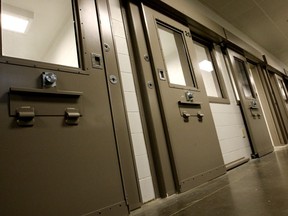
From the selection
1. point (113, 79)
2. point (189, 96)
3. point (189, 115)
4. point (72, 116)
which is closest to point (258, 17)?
point (189, 96)

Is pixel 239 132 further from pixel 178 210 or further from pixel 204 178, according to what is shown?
pixel 178 210

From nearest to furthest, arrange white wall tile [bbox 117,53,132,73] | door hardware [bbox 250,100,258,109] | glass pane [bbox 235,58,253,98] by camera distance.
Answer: white wall tile [bbox 117,53,132,73] < door hardware [bbox 250,100,258,109] < glass pane [bbox 235,58,253,98]

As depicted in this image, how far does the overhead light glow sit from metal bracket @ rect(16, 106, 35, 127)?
5.22 feet

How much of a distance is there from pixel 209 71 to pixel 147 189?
2.41 metres

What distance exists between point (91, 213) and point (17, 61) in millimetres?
946

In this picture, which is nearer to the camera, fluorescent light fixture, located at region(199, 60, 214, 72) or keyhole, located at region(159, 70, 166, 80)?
keyhole, located at region(159, 70, 166, 80)

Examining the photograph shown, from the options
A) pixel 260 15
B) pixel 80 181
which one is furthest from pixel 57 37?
pixel 260 15

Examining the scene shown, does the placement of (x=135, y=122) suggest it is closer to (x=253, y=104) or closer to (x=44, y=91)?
(x=44, y=91)

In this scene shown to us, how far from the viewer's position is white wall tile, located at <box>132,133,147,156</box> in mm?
1580

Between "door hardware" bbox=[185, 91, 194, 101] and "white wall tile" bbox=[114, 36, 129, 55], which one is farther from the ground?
"white wall tile" bbox=[114, 36, 129, 55]

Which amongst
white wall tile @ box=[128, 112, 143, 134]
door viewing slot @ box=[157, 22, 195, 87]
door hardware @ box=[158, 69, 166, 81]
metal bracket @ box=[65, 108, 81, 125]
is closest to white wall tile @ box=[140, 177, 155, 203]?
white wall tile @ box=[128, 112, 143, 134]

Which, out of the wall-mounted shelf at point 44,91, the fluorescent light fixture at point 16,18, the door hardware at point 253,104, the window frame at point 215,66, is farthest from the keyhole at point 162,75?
the door hardware at point 253,104

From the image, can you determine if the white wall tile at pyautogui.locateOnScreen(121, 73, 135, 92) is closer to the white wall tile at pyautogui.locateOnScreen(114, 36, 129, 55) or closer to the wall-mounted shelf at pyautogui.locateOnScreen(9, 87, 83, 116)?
the white wall tile at pyautogui.locateOnScreen(114, 36, 129, 55)

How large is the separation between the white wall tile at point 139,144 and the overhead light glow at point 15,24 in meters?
1.85
